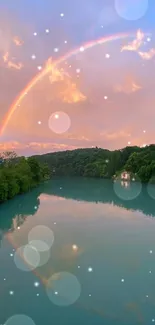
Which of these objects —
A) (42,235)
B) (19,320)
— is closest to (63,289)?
(19,320)

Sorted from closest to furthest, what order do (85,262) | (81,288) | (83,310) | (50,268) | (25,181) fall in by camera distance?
(83,310)
(81,288)
(50,268)
(85,262)
(25,181)

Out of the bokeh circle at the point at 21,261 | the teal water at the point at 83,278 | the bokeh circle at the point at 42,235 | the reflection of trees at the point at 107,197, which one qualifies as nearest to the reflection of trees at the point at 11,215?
the teal water at the point at 83,278

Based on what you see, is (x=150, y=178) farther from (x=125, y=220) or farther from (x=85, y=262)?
(x=85, y=262)

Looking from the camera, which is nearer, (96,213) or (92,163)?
(96,213)

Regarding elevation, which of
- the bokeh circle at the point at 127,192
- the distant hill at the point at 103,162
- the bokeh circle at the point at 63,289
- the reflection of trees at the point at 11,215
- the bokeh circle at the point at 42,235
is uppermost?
the distant hill at the point at 103,162

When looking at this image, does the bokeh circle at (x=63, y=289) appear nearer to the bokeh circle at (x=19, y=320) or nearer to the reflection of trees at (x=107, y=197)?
the bokeh circle at (x=19, y=320)

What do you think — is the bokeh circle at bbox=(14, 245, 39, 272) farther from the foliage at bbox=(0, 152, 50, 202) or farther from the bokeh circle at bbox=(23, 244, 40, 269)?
the foliage at bbox=(0, 152, 50, 202)

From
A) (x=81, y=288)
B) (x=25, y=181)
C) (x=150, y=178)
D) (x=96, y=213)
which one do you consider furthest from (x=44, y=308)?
(x=150, y=178)
